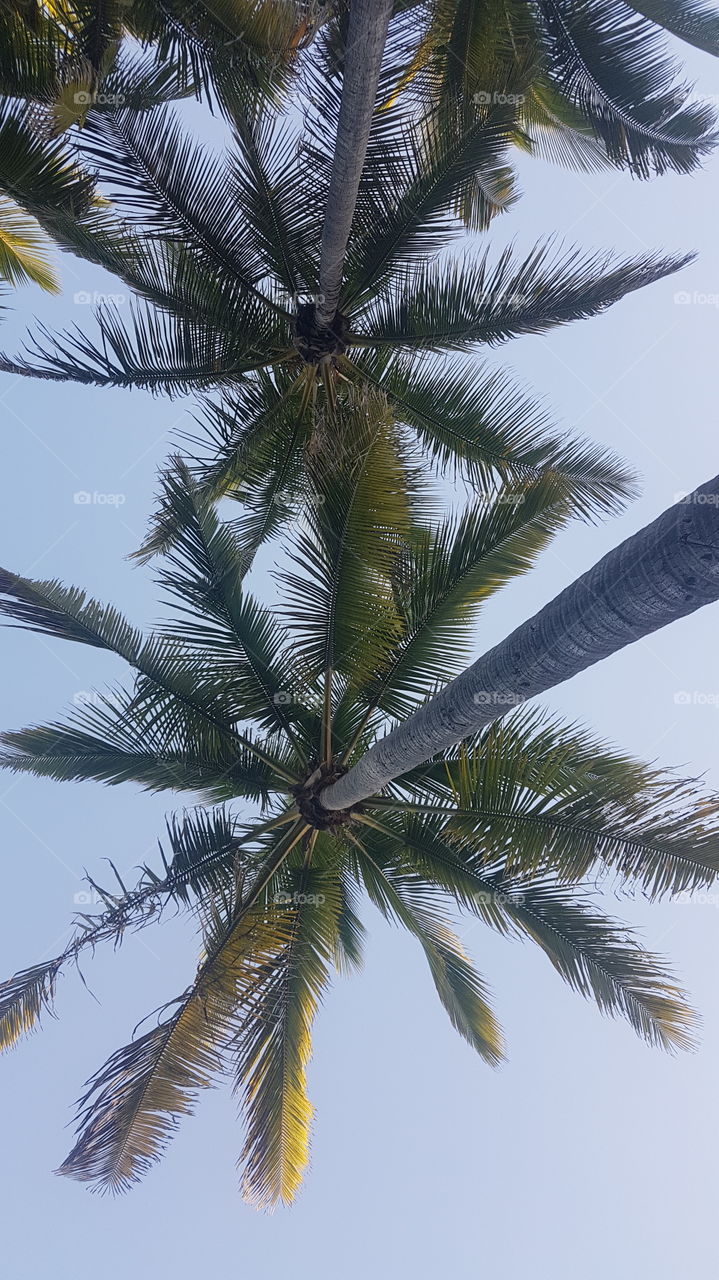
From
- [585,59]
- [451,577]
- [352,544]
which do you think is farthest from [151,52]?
[451,577]

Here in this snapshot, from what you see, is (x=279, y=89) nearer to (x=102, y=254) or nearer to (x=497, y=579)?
(x=102, y=254)

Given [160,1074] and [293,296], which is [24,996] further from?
[293,296]

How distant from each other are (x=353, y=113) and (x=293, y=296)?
248 centimetres

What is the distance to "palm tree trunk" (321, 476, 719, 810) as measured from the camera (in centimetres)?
247

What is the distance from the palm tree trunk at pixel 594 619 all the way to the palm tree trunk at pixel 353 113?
137 inches

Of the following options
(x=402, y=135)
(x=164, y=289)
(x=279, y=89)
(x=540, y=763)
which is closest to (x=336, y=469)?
(x=540, y=763)

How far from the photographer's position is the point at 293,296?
7.49 m

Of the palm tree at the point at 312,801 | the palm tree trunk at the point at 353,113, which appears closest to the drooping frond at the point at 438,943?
the palm tree at the point at 312,801

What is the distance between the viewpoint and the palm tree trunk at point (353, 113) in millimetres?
4559

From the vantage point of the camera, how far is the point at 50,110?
5539 mm

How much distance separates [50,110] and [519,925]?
21.2ft

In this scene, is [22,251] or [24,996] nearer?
[24,996]

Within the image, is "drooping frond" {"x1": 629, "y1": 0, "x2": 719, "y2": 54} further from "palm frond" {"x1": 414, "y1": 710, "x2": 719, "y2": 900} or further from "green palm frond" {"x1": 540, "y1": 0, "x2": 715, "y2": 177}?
"palm frond" {"x1": 414, "y1": 710, "x2": 719, "y2": 900}

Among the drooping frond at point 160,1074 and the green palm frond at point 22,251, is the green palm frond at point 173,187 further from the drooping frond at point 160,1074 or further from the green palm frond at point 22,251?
the drooping frond at point 160,1074
